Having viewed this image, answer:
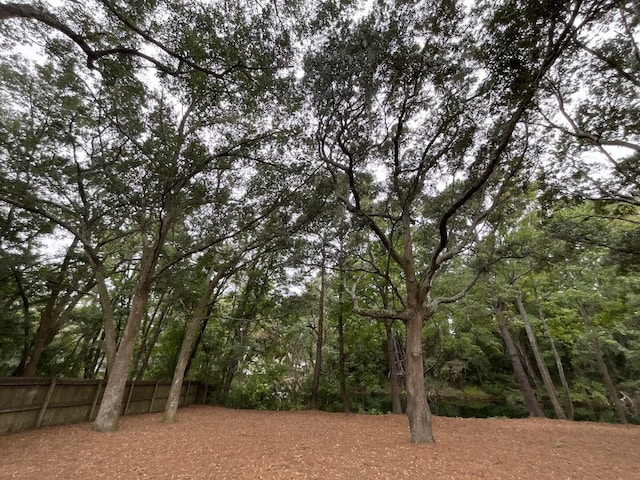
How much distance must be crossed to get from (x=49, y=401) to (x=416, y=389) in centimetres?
821

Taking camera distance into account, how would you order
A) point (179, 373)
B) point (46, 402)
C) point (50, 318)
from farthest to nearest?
point (50, 318)
point (179, 373)
point (46, 402)

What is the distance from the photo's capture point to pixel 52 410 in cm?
652

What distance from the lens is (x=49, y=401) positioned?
643cm

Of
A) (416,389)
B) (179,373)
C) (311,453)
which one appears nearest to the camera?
(311,453)

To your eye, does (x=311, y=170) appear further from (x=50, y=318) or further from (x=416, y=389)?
(x=50, y=318)

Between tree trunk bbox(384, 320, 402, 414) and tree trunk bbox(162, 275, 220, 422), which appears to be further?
tree trunk bbox(384, 320, 402, 414)

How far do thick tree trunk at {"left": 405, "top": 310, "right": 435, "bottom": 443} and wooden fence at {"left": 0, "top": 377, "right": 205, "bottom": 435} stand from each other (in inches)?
312

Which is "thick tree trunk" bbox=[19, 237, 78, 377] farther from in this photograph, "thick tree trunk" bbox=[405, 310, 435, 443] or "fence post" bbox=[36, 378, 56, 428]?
"thick tree trunk" bbox=[405, 310, 435, 443]

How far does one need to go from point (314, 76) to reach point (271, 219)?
16.1ft

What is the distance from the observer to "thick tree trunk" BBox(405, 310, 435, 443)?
5.81 m

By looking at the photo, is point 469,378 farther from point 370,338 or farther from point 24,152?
point 24,152

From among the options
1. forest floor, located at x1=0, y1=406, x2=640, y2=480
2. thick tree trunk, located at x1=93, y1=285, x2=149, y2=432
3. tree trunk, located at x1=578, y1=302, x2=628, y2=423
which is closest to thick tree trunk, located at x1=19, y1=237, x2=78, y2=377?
thick tree trunk, located at x1=93, y1=285, x2=149, y2=432

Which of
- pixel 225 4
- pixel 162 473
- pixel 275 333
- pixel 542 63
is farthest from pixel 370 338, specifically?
pixel 225 4

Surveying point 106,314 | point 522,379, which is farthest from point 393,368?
point 106,314
